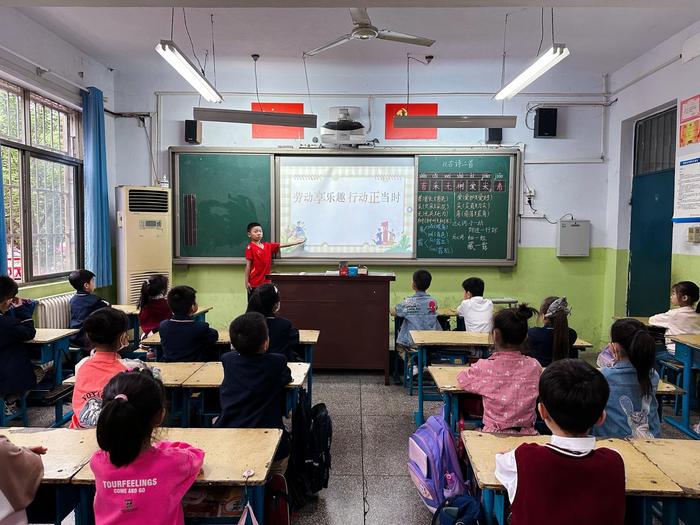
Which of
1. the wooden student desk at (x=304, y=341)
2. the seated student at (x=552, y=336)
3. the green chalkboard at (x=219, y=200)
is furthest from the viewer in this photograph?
the green chalkboard at (x=219, y=200)

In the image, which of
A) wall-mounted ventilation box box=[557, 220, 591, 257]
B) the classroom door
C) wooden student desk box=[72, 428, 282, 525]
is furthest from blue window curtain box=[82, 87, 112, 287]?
the classroom door

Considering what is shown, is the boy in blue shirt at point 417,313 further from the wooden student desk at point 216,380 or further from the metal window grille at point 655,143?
the metal window grille at point 655,143

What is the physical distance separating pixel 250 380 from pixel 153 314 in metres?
2.07

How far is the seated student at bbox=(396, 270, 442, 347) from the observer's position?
13.1ft

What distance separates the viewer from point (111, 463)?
131cm

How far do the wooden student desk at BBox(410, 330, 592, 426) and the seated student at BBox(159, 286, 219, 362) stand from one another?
143 centimetres

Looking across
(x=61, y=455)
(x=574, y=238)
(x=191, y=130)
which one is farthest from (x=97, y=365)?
(x=574, y=238)

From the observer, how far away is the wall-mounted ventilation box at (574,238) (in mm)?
5617

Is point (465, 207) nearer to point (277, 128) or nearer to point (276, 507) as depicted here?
point (277, 128)

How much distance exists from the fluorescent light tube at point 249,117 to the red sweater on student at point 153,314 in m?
1.74

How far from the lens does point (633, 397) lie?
2.00 metres

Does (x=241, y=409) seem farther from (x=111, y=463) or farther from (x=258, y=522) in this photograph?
(x=111, y=463)

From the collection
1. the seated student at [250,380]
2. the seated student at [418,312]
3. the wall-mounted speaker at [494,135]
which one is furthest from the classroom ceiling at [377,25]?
the seated student at [250,380]

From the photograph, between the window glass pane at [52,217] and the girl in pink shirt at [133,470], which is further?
the window glass pane at [52,217]
